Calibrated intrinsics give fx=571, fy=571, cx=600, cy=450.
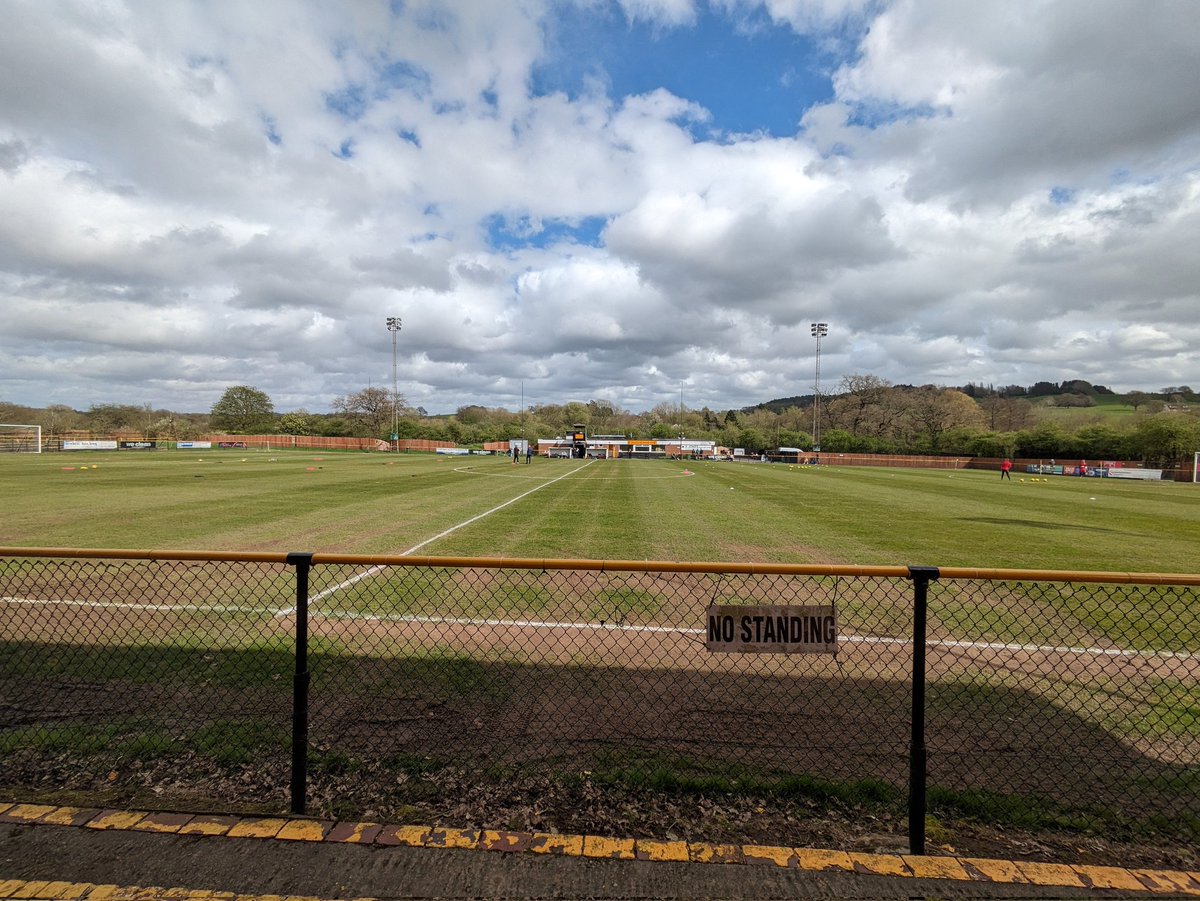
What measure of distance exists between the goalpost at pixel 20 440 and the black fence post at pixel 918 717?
270ft

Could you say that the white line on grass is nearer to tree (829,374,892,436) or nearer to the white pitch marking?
the white pitch marking

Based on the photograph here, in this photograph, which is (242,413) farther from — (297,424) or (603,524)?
(603,524)

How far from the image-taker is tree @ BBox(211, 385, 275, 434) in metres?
104

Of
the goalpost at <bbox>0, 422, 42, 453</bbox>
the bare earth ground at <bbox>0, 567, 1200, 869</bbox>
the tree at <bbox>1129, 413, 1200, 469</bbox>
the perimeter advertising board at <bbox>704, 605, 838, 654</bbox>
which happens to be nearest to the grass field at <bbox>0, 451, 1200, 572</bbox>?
the bare earth ground at <bbox>0, 567, 1200, 869</bbox>

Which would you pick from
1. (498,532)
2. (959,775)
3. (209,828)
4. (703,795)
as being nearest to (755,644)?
(703,795)

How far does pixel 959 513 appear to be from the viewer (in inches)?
728

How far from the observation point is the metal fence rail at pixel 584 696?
3238 mm

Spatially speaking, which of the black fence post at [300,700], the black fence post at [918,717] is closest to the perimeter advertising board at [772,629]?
the black fence post at [918,717]

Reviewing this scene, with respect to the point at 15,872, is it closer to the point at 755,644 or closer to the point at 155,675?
the point at 155,675

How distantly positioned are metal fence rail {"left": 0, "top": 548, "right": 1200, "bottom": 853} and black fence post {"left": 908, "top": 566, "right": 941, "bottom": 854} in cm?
1

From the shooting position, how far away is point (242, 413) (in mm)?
105062

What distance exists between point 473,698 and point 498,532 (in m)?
8.12

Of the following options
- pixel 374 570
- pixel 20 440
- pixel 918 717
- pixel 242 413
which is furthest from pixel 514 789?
pixel 242 413

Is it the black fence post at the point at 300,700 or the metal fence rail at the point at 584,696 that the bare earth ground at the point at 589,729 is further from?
the black fence post at the point at 300,700
